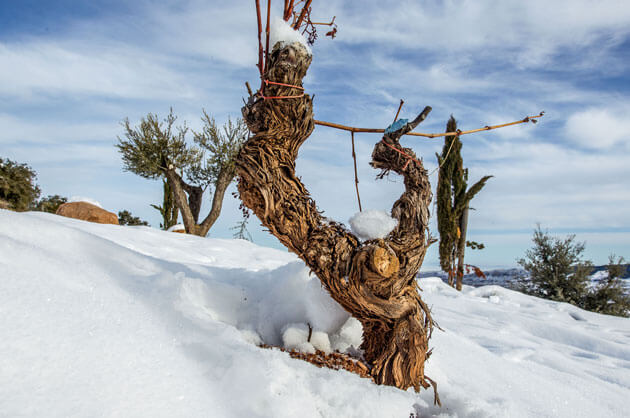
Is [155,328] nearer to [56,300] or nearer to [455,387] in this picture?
[56,300]

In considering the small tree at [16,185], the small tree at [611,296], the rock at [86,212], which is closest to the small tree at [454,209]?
the small tree at [611,296]

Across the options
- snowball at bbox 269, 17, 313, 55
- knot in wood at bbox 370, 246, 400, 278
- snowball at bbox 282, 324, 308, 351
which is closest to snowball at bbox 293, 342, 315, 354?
snowball at bbox 282, 324, 308, 351

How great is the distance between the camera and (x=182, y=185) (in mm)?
13547

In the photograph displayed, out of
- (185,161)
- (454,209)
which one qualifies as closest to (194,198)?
(185,161)

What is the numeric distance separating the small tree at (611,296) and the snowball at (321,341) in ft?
35.3

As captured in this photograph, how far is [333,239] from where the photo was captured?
1.63 m

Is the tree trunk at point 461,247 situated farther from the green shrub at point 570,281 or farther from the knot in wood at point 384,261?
the knot in wood at point 384,261

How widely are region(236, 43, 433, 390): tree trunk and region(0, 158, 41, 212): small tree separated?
596 inches

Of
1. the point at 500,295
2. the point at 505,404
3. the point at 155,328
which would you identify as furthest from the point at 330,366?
the point at 500,295

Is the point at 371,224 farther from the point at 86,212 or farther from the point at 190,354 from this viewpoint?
the point at 86,212

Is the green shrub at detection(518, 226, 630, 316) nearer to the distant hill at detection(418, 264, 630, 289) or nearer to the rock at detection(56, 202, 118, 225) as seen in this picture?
the distant hill at detection(418, 264, 630, 289)

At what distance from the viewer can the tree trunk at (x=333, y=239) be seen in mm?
1593

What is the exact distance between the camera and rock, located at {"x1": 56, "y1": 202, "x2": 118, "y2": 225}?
1103 centimetres

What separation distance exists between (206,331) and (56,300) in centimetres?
53
